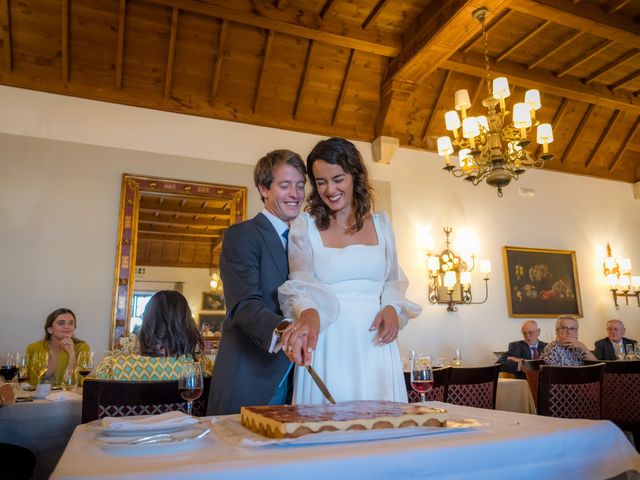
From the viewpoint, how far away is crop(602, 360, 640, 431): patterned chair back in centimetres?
369

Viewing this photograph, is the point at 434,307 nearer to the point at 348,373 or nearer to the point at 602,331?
the point at 602,331

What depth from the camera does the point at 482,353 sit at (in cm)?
680

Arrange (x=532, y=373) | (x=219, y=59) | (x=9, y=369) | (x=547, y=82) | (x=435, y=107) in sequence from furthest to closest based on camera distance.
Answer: (x=435, y=107), (x=547, y=82), (x=219, y=59), (x=532, y=373), (x=9, y=369)

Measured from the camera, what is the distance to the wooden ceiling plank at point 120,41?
202 inches

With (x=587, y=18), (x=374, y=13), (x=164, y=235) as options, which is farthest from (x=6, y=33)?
(x=587, y=18)

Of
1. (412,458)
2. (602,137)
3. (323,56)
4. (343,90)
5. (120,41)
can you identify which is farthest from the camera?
(602,137)

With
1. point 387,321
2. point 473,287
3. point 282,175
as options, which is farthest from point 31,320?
point 473,287

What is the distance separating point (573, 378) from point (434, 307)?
11.4 ft

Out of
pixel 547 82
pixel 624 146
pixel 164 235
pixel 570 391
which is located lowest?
pixel 570 391

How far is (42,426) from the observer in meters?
2.47

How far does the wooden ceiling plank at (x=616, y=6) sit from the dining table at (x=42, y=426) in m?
6.46

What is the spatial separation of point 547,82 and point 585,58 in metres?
0.52

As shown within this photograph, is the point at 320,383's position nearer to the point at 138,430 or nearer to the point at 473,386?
the point at 138,430

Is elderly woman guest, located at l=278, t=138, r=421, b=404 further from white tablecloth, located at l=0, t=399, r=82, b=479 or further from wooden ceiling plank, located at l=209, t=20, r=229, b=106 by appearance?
wooden ceiling plank, located at l=209, t=20, r=229, b=106
